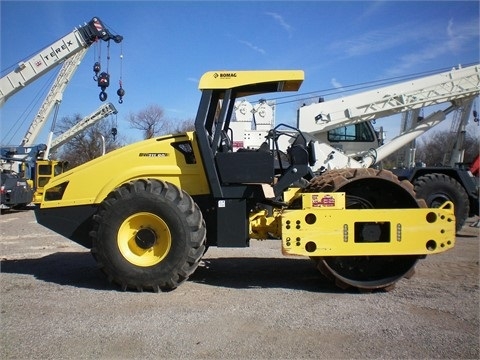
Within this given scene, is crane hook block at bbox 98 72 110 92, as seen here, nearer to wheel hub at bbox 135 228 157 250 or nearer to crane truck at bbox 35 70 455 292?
crane truck at bbox 35 70 455 292

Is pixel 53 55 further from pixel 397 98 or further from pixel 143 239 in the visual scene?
pixel 143 239

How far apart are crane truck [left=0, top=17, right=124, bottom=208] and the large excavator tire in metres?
15.1

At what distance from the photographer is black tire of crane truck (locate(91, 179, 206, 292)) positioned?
16.8 ft

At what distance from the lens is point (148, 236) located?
5293 millimetres

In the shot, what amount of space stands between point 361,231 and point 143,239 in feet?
8.67

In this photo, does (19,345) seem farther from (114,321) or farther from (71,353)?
(114,321)

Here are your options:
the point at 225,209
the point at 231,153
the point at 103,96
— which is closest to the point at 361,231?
the point at 225,209

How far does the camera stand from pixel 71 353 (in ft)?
11.7

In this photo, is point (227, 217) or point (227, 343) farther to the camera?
point (227, 217)

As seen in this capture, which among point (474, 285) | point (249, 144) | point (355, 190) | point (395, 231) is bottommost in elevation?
point (474, 285)

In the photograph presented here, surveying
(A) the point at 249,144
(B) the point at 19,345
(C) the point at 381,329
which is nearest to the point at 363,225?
(C) the point at 381,329

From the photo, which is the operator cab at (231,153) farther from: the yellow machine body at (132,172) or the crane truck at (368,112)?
the crane truck at (368,112)

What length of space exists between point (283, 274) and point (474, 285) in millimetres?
2469

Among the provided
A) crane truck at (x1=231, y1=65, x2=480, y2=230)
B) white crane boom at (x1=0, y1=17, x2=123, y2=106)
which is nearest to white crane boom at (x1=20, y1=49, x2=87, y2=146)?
white crane boom at (x1=0, y1=17, x2=123, y2=106)
